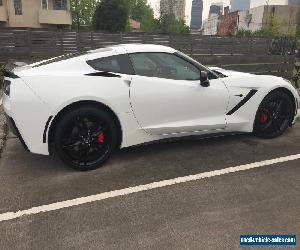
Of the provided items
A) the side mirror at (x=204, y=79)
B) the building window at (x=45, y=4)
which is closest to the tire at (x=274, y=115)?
the side mirror at (x=204, y=79)

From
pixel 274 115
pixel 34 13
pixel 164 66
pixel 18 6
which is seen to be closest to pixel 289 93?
pixel 274 115

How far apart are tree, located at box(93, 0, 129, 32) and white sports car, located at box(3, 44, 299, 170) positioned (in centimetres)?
3546

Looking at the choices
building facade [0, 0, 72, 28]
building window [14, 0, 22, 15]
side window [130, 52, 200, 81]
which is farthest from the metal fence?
building window [14, 0, 22, 15]

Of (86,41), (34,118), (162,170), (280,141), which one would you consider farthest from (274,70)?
(86,41)

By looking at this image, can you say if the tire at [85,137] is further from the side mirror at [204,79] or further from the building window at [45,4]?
the building window at [45,4]

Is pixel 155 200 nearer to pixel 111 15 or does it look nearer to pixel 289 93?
pixel 289 93

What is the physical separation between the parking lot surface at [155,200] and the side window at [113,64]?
3.82 ft

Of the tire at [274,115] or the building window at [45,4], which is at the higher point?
the building window at [45,4]

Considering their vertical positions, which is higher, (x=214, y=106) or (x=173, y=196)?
(x=214, y=106)

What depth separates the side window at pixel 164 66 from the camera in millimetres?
4297

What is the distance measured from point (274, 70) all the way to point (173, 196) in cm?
900

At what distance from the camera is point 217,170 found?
4164 millimetres

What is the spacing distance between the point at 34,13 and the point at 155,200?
37929 millimetres

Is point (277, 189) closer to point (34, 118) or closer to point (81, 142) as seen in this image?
point (81, 142)
